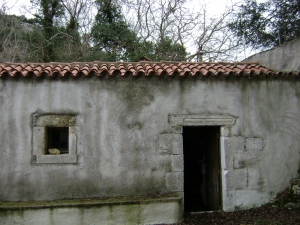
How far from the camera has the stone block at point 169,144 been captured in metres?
5.73

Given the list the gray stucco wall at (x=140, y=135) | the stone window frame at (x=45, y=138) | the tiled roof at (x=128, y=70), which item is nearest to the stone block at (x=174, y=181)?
the gray stucco wall at (x=140, y=135)

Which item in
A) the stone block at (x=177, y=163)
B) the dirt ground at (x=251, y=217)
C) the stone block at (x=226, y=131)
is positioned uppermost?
the stone block at (x=226, y=131)

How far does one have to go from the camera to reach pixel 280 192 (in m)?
5.97

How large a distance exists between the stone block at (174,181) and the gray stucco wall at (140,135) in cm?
2

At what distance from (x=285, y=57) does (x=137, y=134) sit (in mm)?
4280

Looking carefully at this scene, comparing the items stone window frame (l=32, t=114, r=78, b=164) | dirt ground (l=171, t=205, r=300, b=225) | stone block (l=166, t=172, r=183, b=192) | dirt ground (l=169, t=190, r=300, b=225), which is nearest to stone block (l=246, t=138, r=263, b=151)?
dirt ground (l=169, t=190, r=300, b=225)

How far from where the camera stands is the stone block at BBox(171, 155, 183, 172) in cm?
573

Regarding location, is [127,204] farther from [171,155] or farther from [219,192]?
[219,192]

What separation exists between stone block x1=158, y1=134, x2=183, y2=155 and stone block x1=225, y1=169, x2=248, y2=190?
1.19 m

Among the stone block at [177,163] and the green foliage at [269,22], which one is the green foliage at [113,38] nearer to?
the green foliage at [269,22]

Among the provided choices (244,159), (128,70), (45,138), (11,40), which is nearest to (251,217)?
(244,159)

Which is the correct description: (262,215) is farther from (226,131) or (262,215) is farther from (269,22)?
(269,22)

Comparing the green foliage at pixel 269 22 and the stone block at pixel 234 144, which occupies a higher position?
the green foliage at pixel 269 22

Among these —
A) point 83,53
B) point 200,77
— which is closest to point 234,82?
point 200,77
